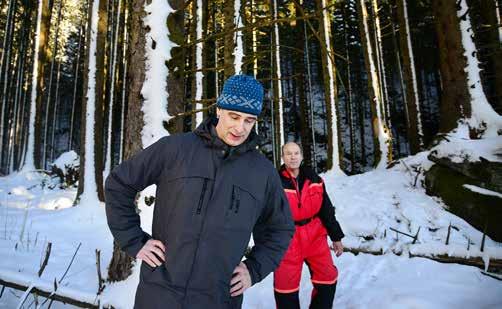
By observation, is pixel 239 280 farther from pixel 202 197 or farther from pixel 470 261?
pixel 470 261

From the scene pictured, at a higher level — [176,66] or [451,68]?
[451,68]

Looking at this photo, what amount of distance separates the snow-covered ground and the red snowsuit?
84 cm

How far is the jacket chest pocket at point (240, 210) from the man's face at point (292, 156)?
1699mm

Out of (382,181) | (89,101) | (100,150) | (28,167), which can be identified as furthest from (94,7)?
(382,181)

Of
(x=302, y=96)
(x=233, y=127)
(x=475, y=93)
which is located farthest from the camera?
(x=302, y=96)

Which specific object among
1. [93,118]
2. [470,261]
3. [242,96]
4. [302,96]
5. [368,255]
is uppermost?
[302,96]

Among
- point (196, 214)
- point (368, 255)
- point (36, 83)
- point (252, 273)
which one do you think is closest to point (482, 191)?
point (368, 255)

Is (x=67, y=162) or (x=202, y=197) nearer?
(x=202, y=197)

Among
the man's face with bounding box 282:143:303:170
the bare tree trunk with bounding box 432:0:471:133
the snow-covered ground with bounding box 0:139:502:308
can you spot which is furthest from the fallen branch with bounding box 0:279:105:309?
the bare tree trunk with bounding box 432:0:471:133

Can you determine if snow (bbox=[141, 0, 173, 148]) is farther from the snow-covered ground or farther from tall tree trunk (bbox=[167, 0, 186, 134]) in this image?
the snow-covered ground

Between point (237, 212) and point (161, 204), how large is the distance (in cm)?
42

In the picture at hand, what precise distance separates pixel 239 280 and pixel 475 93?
26.9 feet

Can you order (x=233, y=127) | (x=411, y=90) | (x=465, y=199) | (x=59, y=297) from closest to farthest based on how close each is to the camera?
1. (x=233, y=127)
2. (x=59, y=297)
3. (x=465, y=199)
4. (x=411, y=90)

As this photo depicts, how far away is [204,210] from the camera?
1.61 meters
